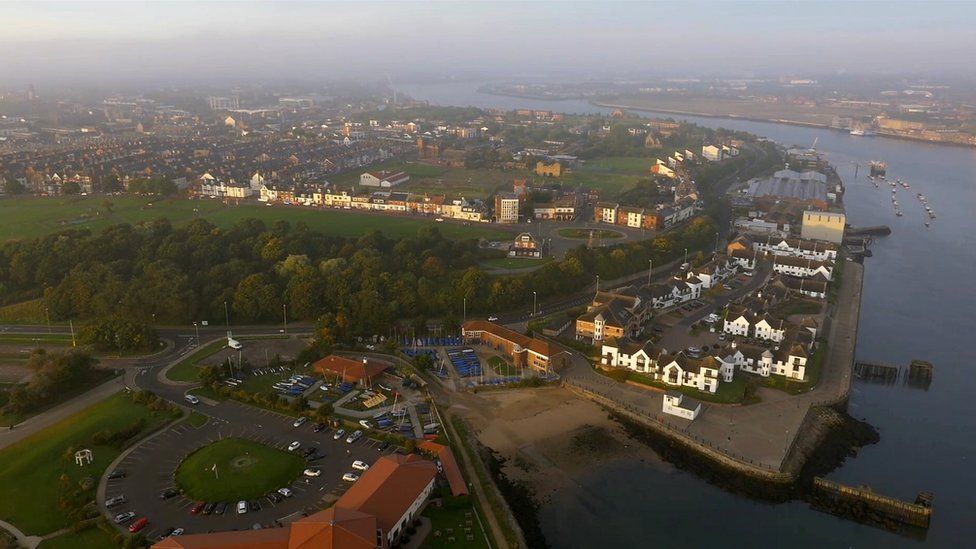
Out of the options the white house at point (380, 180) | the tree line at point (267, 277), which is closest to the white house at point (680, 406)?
the tree line at point (267, 277)

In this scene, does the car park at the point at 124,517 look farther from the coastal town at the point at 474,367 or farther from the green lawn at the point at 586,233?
the green lawn at the point at 586,233

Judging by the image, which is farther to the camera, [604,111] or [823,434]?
[604,111]

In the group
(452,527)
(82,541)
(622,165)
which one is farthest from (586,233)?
(82,541)

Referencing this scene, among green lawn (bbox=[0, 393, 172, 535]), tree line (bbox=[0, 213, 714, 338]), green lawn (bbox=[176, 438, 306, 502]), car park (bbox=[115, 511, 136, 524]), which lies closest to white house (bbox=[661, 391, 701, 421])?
tree line (bbox=[0, 213, 714, 338])

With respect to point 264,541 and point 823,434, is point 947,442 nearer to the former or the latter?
point 823,434

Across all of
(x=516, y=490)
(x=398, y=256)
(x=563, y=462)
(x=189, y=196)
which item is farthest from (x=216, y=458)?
(x=189, y=196)
